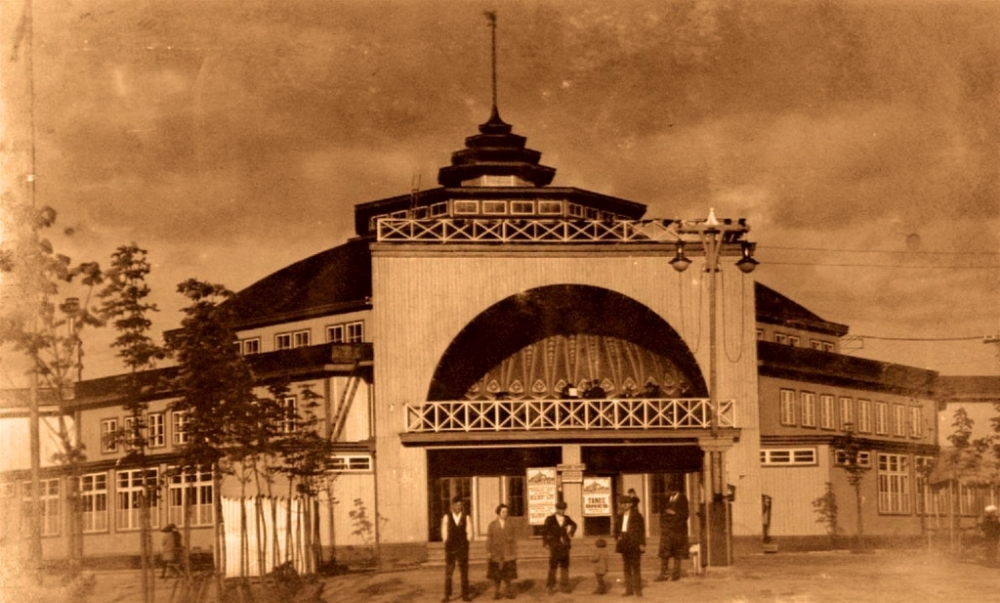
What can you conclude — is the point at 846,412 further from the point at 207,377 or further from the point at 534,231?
the point at 207,377

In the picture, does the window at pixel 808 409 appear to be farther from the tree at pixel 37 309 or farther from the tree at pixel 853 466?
the tree at pixel 37 309

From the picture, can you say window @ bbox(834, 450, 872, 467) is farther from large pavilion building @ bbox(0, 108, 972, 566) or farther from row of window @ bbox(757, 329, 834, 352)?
row of window @ bbox(757, 329, 834, 352)

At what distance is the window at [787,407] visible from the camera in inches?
1972

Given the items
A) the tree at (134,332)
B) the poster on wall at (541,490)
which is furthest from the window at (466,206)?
the tree at (134,332)

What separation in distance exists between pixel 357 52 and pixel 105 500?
48.7 feet

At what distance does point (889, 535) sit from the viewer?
4859 centimetres

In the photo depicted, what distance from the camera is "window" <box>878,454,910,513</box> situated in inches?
1946

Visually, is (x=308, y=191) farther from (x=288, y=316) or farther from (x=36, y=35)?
(x=288, y=316)

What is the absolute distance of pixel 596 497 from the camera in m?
45.7

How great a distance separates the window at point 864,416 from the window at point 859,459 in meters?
2.59

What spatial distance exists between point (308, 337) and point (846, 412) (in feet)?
54.3

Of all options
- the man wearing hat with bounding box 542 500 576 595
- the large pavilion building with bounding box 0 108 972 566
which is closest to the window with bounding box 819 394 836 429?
the large pavilion building with bounding box 0 108 972 566

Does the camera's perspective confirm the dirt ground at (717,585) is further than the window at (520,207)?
No

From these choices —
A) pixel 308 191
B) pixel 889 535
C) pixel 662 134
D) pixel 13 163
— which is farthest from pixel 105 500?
pixel 889 535
